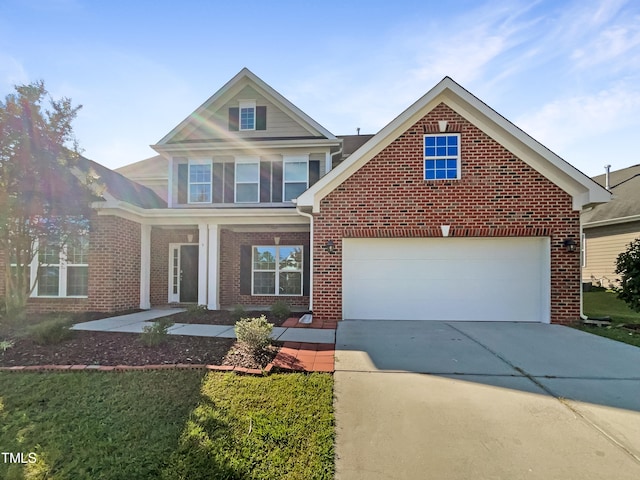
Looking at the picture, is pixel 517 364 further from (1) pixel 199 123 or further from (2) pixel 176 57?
(1) pixel 199 123

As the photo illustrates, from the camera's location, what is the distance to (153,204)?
38.7 ft

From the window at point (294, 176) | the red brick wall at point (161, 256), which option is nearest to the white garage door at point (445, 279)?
the window at point (294, 176)

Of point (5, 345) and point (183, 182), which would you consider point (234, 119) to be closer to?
point (183, 182)

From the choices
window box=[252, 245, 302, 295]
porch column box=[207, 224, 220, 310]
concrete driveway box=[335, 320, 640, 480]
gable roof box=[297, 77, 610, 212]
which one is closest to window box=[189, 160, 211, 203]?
porch column box=[207, 224, 220, 310]

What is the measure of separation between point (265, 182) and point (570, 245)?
8.84 meters

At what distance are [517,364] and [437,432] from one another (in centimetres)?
258

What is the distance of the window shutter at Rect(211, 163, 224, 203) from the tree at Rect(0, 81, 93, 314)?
4.03 metres

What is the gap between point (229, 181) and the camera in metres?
11.5

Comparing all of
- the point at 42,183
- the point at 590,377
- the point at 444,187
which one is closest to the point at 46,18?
the point at 42,183

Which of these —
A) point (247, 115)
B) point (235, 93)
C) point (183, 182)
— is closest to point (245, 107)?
point (247, 115)

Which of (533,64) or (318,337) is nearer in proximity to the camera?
(318,337)

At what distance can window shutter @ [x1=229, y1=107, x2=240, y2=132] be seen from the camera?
11.9 m

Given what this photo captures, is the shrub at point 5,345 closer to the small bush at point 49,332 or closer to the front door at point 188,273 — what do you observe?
the small bush at point 49,332

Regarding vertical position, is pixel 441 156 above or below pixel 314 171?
below
